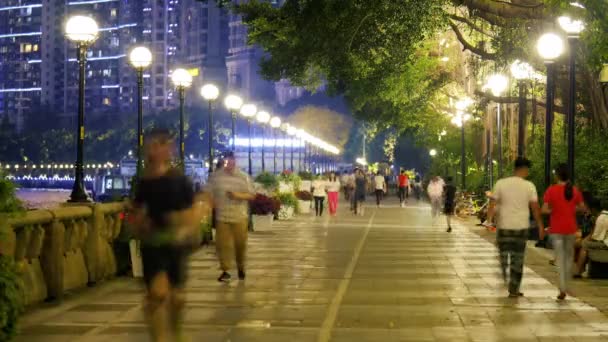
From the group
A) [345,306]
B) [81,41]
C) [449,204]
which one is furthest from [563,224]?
[449,204]

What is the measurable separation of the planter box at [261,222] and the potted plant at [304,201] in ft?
46.5

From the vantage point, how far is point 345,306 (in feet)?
47.0

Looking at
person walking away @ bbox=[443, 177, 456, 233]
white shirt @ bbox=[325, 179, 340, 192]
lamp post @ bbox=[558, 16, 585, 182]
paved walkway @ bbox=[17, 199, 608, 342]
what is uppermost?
lamp post @ bbox=[558, 16, 585, 182]

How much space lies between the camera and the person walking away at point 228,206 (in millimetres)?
17562

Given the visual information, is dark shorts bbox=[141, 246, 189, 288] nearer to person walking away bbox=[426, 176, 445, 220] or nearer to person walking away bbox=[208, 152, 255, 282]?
person walking away bbox=[208, 152, 255, 282]

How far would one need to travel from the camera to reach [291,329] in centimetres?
1230

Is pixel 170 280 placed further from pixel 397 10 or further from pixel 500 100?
pixel 500 100

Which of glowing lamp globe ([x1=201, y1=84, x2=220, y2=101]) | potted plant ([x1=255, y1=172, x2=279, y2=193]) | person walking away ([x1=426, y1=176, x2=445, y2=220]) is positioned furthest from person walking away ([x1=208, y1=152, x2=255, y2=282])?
potted plant ([x1=255, y1=172, x2=279, y2=193])

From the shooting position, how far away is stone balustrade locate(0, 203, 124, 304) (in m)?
14.1

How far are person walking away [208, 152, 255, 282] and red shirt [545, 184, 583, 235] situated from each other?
4.65 m

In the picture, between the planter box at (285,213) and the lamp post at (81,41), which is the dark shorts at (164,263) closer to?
the lamp post at (81,41)

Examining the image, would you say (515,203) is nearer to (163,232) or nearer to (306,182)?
(163,232)

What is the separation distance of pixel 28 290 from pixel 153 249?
4958 millimetres

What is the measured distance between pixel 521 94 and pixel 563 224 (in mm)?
17807
